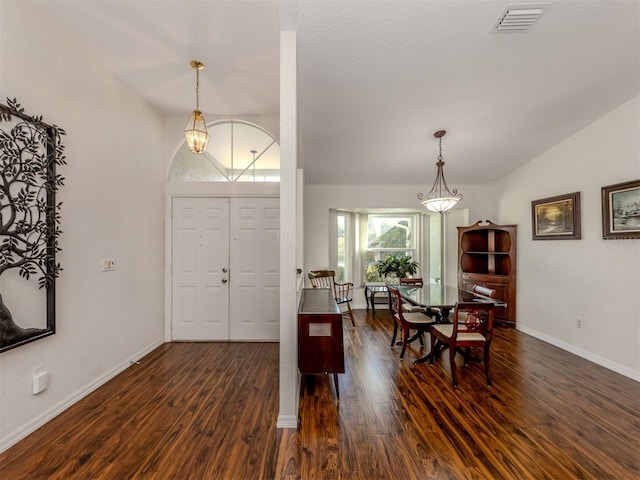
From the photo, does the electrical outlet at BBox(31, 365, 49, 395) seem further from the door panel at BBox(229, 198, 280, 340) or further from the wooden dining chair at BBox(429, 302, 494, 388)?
the wooden dining chair at BBox(429, 302, 494, 388)

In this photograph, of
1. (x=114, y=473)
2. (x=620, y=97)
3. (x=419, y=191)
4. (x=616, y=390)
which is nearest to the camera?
(x=114, y=473)

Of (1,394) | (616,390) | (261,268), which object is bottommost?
(616,390)

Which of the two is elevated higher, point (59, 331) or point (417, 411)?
point (59, 331)

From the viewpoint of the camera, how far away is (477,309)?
2.61 m

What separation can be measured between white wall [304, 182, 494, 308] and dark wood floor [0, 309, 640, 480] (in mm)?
2495

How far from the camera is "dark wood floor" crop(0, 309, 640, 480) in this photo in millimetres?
1657

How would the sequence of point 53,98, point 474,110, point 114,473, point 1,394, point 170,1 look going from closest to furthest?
point 114,473 → point 1,394 → point 170,1 → point 53,98 → point 474,110

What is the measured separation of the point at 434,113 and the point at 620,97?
1905 mm

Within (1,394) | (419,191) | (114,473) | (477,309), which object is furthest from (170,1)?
(419,191)

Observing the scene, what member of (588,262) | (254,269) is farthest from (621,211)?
(254,269)

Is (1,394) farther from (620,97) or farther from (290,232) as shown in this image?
(620,97)

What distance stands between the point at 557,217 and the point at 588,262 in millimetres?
706

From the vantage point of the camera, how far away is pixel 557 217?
375 centimetres

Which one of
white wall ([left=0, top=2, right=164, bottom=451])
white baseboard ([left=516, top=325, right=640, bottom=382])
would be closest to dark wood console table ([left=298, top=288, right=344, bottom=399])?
white wall ([left=0, top=2, right=164, bottom=451])
